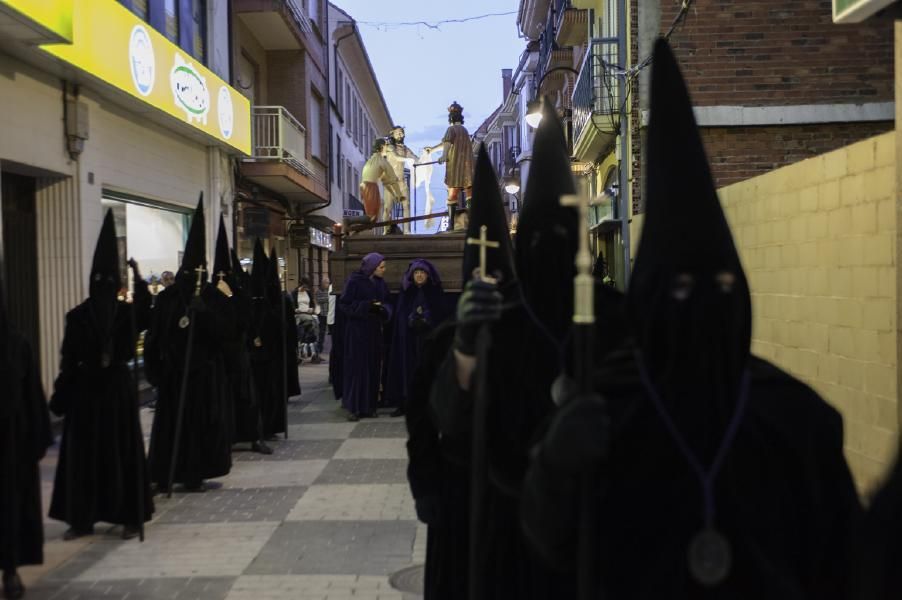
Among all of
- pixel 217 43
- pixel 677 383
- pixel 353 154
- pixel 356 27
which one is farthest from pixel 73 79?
pixel 353 154

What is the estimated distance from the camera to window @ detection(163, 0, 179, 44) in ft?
46.7

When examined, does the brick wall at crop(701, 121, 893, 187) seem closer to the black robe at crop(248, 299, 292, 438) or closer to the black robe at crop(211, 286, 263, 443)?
the black robe at crop(248, 299, 292, 438)

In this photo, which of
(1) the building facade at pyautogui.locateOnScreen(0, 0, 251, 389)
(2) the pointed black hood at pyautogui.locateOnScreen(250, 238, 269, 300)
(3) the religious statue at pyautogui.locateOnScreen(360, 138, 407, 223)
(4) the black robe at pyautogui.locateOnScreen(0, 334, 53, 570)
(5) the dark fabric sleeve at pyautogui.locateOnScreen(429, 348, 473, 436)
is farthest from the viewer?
(3) the religious statue at pyautogui.locateOnScreen(360, 138, 407, 223)

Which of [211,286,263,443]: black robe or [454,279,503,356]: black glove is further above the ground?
[454,279,503,356]: black glove

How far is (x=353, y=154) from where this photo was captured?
124 ft

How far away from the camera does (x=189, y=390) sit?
7691 mm

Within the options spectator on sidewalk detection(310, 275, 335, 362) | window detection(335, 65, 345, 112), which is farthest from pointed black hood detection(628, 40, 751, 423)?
window detection(335, 65, 345, 112)

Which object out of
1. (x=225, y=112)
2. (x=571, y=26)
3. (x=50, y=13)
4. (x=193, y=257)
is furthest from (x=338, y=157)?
(x=193, y=257)

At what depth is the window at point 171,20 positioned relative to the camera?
14.2 m

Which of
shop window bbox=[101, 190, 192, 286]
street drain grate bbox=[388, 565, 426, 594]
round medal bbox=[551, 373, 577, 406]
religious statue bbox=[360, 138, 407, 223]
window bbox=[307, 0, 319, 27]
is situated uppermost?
window bbox=[307, 0, 319, 27]

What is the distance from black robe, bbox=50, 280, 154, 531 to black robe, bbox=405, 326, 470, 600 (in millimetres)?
3190

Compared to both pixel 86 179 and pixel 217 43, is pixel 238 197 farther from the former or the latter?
pixel 86 179

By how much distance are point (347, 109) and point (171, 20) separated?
20.9 metres

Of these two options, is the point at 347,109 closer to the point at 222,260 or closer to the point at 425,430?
the point at 222,260
